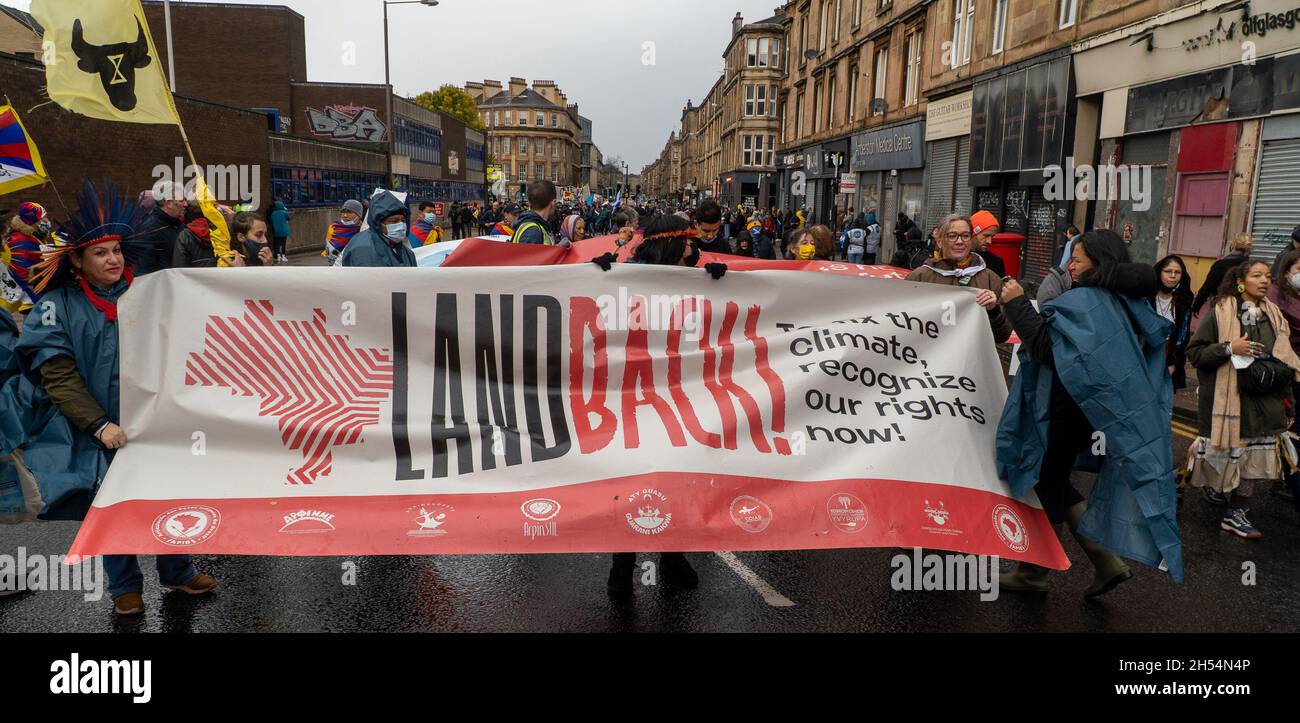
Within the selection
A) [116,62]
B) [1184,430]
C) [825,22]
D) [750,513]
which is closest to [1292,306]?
[1184,430]

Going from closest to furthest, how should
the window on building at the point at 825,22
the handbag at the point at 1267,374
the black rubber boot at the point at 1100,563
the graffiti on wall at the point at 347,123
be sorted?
the black rubber boot at the point at 1100,563 < the handbag at the point at 1267,374 < the window on building at the point at 825,22 < the graffiti on wall at the point at 347,123

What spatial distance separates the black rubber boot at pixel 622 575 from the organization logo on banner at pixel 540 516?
0.76m

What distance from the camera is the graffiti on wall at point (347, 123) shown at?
5203 centimetres

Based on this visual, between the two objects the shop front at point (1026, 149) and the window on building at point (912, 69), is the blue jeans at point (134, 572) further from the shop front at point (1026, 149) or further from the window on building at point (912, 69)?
the window on building at point (912, 69)

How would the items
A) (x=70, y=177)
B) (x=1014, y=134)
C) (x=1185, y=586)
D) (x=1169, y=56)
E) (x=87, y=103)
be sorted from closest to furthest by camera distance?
(x=1185, y=586) < (x=87, y=103) < (x=1169, y=56) < (x=70, y=177) < (x=1014, y=134)

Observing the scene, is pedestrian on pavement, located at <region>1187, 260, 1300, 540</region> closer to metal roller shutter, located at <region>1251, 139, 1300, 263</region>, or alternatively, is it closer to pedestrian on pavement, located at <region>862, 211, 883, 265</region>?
metal roller shutter, located at <region>1251, 139, 1300, 263</region>

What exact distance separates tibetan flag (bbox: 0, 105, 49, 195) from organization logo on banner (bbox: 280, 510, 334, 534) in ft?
13.8

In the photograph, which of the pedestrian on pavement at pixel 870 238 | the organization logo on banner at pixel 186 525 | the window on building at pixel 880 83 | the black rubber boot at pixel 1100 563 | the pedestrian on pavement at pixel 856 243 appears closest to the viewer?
the organization logo on banner at pixel 186 525

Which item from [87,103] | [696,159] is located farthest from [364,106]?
[696,159]

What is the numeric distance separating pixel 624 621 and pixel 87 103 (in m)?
5.41

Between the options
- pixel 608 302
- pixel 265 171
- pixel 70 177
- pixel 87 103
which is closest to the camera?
pixel 608 302

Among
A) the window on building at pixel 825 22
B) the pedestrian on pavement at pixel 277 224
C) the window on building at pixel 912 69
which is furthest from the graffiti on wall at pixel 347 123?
the window on building at pixel 912 69

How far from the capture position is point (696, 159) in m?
112
